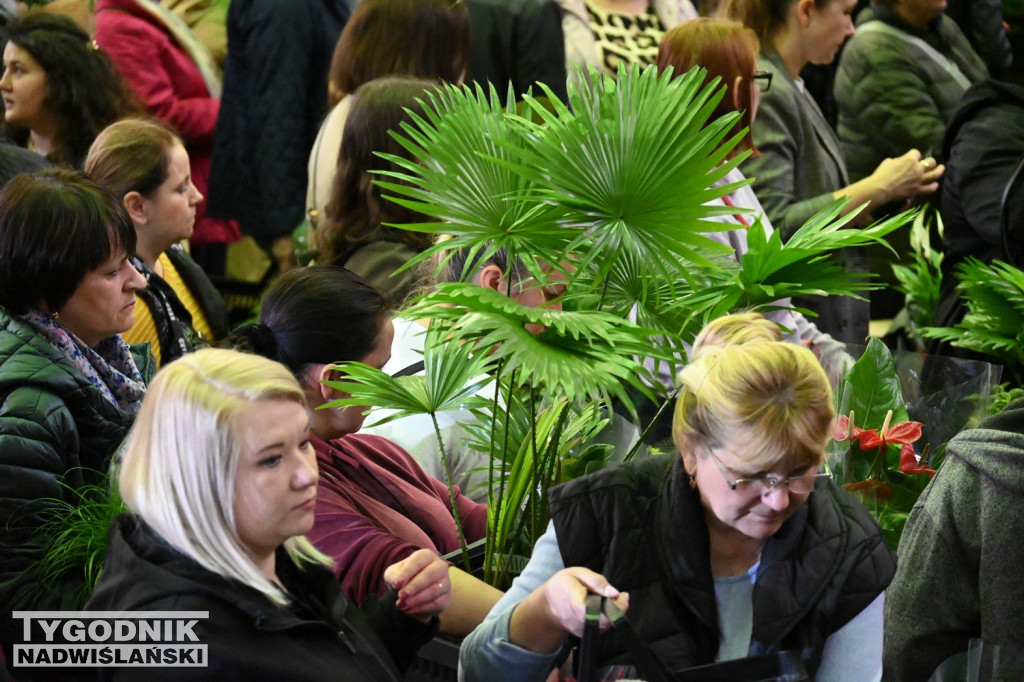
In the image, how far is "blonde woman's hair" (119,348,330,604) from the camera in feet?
5.86

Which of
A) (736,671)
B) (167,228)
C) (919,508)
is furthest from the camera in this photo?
(167,228)

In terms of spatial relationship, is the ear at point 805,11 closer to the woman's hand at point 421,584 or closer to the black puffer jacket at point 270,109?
the black puffer jacket at point 270,109

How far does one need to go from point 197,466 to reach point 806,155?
113 inches

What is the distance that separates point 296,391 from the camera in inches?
74.6

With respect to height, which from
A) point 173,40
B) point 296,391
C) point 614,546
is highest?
point 173,40

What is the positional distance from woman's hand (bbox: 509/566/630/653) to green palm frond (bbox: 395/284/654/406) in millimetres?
310

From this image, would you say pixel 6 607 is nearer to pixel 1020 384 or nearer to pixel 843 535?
pixel 843 535

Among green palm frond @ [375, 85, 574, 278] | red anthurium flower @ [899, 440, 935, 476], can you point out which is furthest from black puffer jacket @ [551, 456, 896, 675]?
red anthurium flower @ [899, 440, 935, 476]

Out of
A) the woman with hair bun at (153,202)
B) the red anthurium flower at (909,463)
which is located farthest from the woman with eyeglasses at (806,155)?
the woman with hair bun at (153,202)

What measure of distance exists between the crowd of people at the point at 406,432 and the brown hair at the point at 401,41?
0.5 inches

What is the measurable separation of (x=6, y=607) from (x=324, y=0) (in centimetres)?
317

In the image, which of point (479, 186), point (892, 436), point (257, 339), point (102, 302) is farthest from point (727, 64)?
point (102, 302)

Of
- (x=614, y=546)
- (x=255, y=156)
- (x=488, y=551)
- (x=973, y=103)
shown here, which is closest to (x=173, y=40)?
(x=255, y=156)

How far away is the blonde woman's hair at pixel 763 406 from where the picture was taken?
1.87 meters
